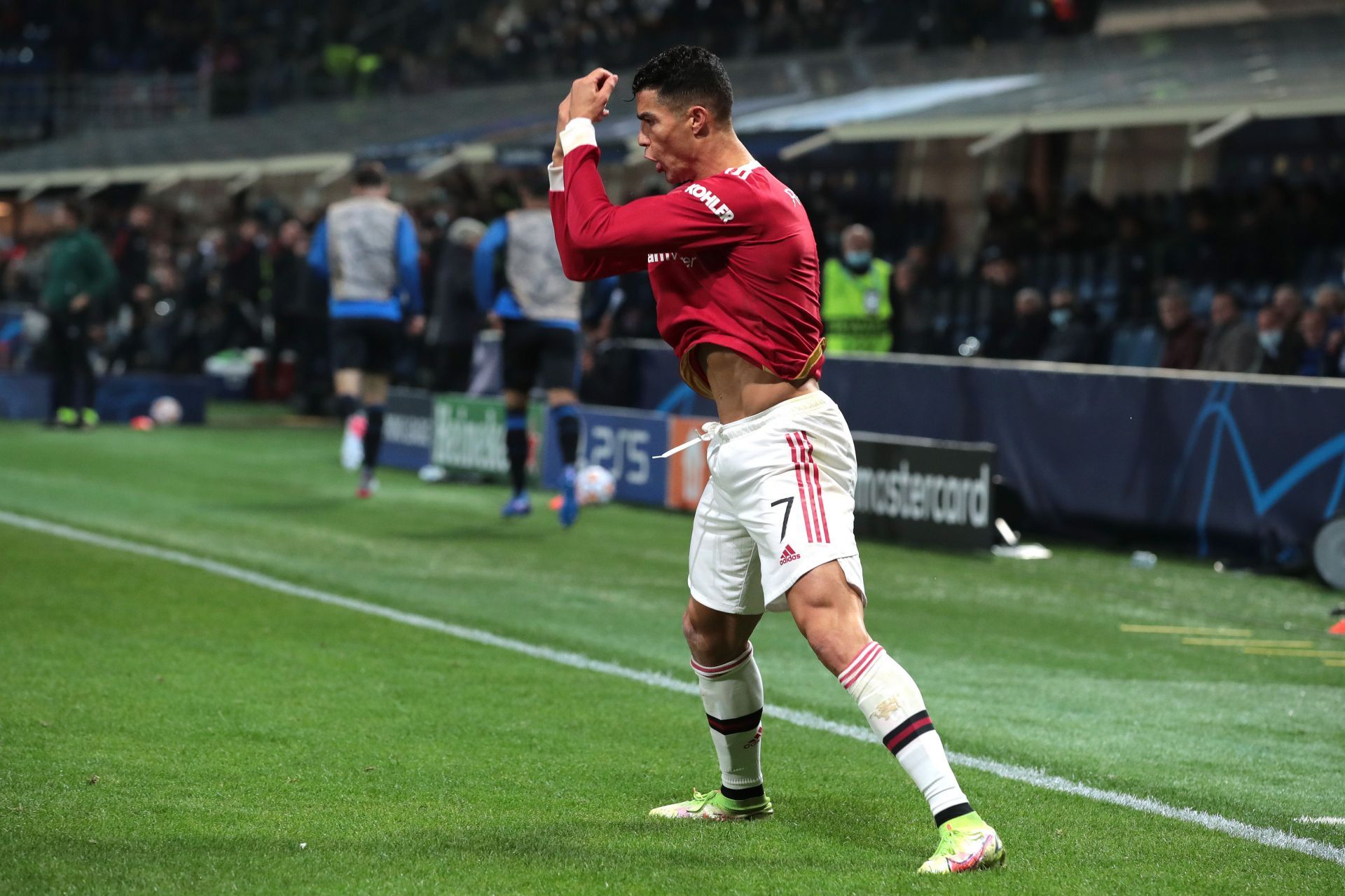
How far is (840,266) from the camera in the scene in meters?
16.4

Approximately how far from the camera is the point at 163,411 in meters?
19.6

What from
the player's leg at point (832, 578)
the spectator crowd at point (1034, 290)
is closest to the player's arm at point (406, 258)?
the spectator crowd at point (1034, 290)

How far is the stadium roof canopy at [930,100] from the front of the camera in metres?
16.0

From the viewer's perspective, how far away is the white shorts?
4289mm

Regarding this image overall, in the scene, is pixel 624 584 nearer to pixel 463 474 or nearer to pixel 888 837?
pixel 888 837

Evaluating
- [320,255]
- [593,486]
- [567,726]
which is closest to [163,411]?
[320,255]

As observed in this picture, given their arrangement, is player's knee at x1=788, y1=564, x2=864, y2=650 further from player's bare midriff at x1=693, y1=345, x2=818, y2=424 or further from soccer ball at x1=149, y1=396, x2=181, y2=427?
soccer ball at x1=149, y1=396, x2=181, y2=427

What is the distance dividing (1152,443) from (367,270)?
558 cm

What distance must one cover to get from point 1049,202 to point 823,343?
582 inches

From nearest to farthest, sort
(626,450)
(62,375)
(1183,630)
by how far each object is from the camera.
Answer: (1183,630), (626,450), (62,375)

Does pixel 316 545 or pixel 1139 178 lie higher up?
pixel 1139 178

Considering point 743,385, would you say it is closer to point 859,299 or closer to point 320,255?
point 320,255

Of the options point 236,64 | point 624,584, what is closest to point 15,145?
point 236,64

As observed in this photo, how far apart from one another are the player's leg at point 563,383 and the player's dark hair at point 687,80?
7.45 metres
